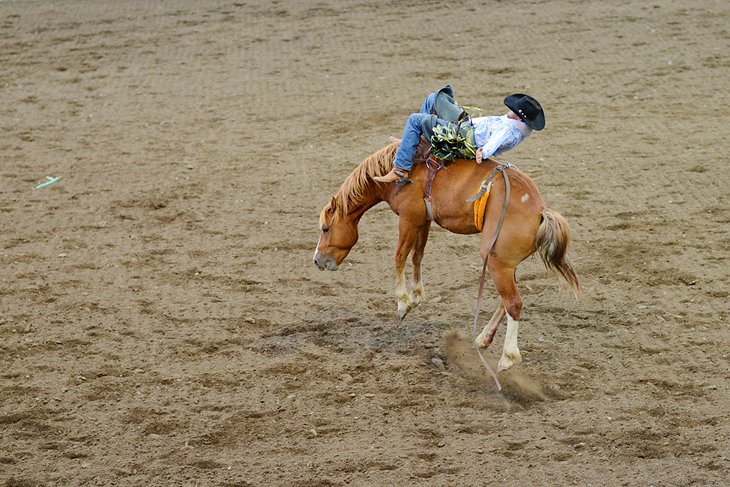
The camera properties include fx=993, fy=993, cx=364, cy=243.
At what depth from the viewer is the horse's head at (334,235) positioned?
6.88m

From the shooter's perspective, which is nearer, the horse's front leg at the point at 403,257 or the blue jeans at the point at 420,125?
the blue jeans at the point at 420,125

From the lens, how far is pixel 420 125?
6367mm

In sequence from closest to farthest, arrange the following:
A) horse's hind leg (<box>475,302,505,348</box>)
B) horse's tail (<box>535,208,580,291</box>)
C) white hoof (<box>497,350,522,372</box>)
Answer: horse's tail (<box>535,208,580,291</box>) → white hoof (<box>497,350,522,372</box>) → horse's hind leg (<box>475,302,505,348</box>)

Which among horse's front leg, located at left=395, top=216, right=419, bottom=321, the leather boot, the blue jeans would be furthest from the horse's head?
the blue jeans

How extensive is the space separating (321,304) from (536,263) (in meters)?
1.85

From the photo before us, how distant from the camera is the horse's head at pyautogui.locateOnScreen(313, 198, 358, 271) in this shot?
6883mm

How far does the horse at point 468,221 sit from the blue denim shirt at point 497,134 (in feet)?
0.52

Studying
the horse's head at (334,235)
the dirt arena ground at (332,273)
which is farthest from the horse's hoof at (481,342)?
the horse's head at (334,235)

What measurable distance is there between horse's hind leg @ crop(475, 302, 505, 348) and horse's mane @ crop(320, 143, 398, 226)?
3.91ft

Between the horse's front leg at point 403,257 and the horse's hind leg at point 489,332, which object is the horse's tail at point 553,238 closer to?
the horse's hind leg at point 489,332

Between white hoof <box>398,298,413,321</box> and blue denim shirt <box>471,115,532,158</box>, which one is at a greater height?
blue denim shirt <box>471,115,532,158</box>

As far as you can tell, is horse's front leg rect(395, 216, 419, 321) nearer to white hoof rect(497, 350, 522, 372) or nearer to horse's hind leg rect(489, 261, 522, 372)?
horse's hind leg rect(489, 261, 522, 372)

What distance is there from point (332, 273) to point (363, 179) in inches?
63.5

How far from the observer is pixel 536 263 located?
26.7 feet
